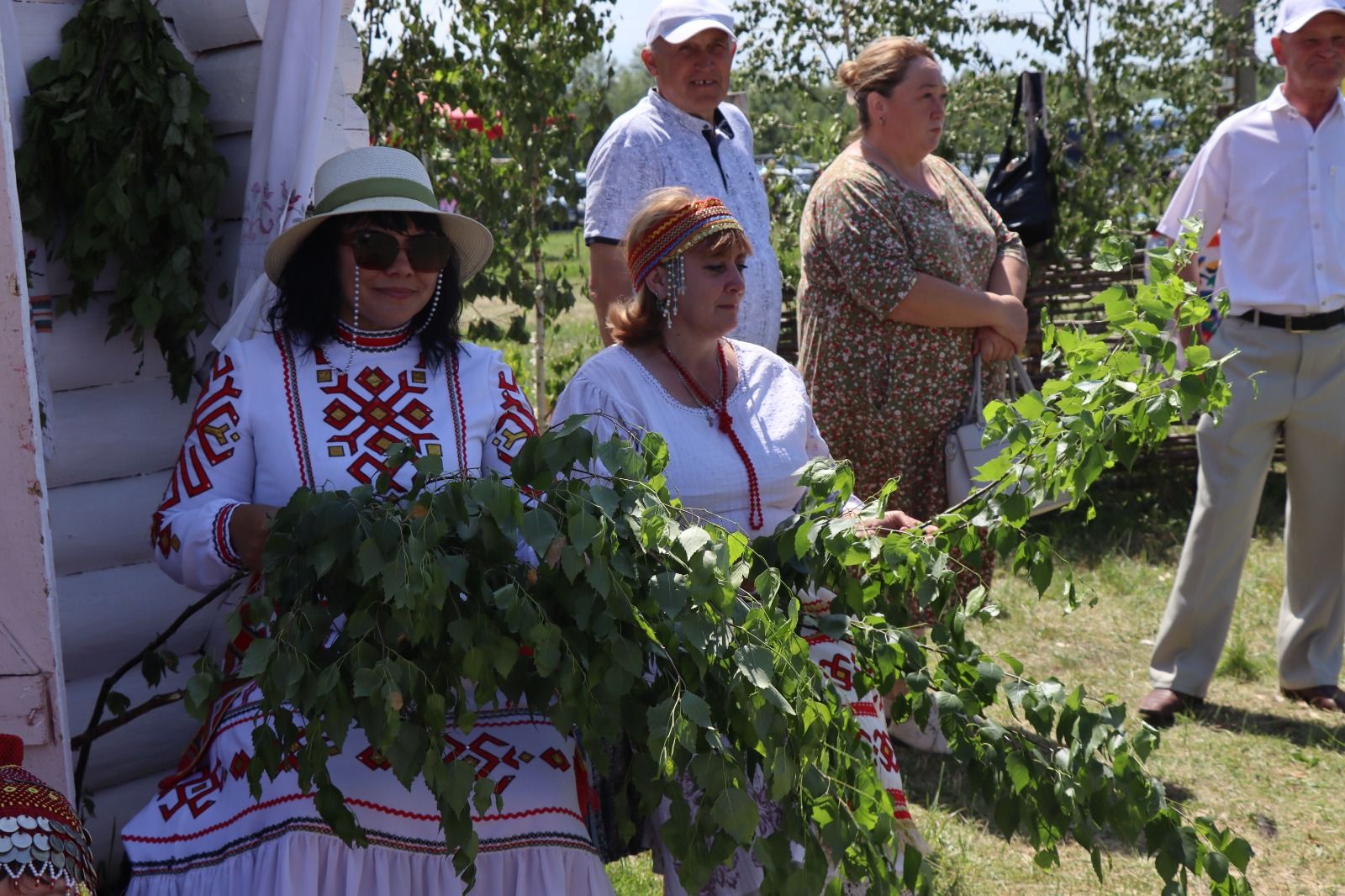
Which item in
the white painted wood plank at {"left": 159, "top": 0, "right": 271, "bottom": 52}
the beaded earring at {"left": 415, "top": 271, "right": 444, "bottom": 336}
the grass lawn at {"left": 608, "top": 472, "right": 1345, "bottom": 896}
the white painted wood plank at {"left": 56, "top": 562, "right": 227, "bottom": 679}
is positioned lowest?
the grass lawn at {"left": 608, "top": 472, "right": 1345, "bottom": 896}

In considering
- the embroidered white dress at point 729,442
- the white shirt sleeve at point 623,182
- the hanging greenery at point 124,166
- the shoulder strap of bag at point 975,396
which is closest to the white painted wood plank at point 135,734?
the hanging greenery at point 124,166

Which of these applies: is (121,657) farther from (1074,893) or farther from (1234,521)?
(1234,521)

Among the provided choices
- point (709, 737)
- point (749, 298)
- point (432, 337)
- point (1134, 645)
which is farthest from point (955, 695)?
point (1134, 645)

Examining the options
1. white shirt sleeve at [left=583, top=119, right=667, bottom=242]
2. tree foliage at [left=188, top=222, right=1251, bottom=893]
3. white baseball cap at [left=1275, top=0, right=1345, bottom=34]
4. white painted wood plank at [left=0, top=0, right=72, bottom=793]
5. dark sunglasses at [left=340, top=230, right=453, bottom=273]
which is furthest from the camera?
white baseball cap at [left=1275, top=0, right=1345, bottom=34]

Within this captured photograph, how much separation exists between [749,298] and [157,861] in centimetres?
231

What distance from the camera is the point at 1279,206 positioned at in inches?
176

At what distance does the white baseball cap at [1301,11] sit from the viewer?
4.28m

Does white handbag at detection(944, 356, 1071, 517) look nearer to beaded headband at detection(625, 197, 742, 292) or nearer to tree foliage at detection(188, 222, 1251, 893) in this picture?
beaded headband at detection(625, 197, 742, 292)

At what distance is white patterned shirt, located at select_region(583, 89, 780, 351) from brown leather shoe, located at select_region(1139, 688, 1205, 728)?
1.76m

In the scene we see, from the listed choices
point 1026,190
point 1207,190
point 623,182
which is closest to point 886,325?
point 623,182

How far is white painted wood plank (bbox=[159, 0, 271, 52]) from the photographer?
3213 millimetres

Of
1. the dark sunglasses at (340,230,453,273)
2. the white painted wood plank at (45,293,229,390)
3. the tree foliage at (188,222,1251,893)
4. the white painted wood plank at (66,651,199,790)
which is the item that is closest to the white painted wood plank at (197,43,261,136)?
the white painted wood plank at (45,293,229,390)

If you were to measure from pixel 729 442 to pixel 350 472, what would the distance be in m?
0.82

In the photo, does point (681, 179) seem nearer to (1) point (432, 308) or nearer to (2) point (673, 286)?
(2) point (673, 286)
